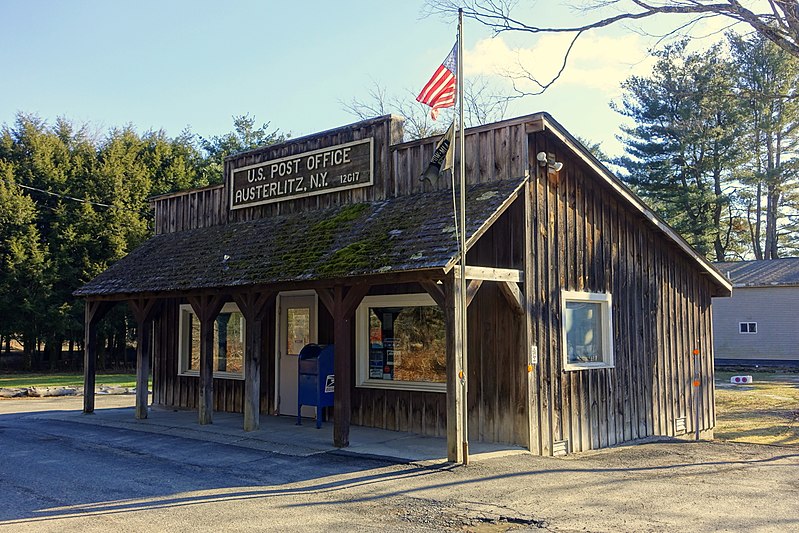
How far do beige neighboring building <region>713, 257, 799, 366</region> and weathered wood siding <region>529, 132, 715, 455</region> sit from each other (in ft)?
69.0

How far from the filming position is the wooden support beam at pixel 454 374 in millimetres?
8750

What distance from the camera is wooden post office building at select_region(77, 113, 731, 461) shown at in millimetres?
9938

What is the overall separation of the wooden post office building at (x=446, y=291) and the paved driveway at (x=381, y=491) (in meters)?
1.02

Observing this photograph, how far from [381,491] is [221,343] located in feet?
27.1

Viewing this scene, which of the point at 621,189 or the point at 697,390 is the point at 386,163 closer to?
the point at 621,189

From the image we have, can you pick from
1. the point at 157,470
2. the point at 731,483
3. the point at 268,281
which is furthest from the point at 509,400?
the point at 157,470

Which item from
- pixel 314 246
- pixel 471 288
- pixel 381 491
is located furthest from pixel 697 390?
pixel 381 491

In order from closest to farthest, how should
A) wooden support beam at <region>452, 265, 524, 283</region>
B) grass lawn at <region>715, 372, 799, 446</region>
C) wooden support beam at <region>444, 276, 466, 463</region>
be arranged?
wooden support beam at <region>444, 276, 466, 463</region> < wooden support beam at <region>452, 265, 524, 283</region> < grass lawn at <region>715, 372, 799, 446</region>

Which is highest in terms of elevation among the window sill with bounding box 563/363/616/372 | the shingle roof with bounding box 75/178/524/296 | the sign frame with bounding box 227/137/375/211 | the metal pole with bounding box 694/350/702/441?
the sign frame with bounding box 227/137/375/211

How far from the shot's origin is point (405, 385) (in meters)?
11.4

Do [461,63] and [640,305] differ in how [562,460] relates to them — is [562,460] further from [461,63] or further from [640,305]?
[461,63]

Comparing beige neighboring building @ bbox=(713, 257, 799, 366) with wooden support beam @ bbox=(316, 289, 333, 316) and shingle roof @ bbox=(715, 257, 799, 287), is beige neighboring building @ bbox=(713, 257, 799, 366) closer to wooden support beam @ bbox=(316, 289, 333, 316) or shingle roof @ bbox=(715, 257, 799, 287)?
shingle roof @ bbox=(715, 257, 799, 287)

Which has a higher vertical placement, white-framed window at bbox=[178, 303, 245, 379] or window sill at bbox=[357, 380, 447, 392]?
white-framed window at bbox=[178, 303, 245, 379]

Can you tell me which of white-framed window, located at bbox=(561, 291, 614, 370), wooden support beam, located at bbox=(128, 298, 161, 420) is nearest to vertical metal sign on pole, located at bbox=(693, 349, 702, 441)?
white-framed window, located at bbox=(561, 291, 614, 370)
